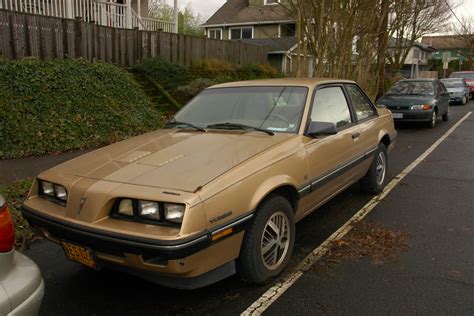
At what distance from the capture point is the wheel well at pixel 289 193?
11.3ft

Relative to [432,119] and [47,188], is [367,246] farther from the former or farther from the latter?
[432,119]

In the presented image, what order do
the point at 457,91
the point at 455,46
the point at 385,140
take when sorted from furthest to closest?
the point at 455,46, the point at 457,91, the point at 385,140

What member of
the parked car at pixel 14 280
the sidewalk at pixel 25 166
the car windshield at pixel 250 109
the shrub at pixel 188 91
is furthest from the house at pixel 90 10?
the parked car at pixel 14 280

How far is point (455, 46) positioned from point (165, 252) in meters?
72.4

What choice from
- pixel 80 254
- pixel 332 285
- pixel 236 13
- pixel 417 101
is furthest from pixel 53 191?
pixel 236 13

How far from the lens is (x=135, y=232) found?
2646 mm

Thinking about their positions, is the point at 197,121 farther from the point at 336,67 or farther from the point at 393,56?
the point at 393,56

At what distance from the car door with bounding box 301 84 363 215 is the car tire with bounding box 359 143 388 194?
0.69 metres

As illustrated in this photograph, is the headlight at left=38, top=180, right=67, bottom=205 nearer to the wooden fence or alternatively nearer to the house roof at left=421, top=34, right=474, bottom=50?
the wooden fence

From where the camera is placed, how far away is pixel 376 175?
5.62 m

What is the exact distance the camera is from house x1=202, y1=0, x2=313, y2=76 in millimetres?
29312

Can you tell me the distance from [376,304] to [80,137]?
22.3ft

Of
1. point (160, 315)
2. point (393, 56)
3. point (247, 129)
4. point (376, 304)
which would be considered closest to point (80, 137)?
point (247, 129)

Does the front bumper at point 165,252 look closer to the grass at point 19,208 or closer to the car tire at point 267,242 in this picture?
the car tire at point 267,242
